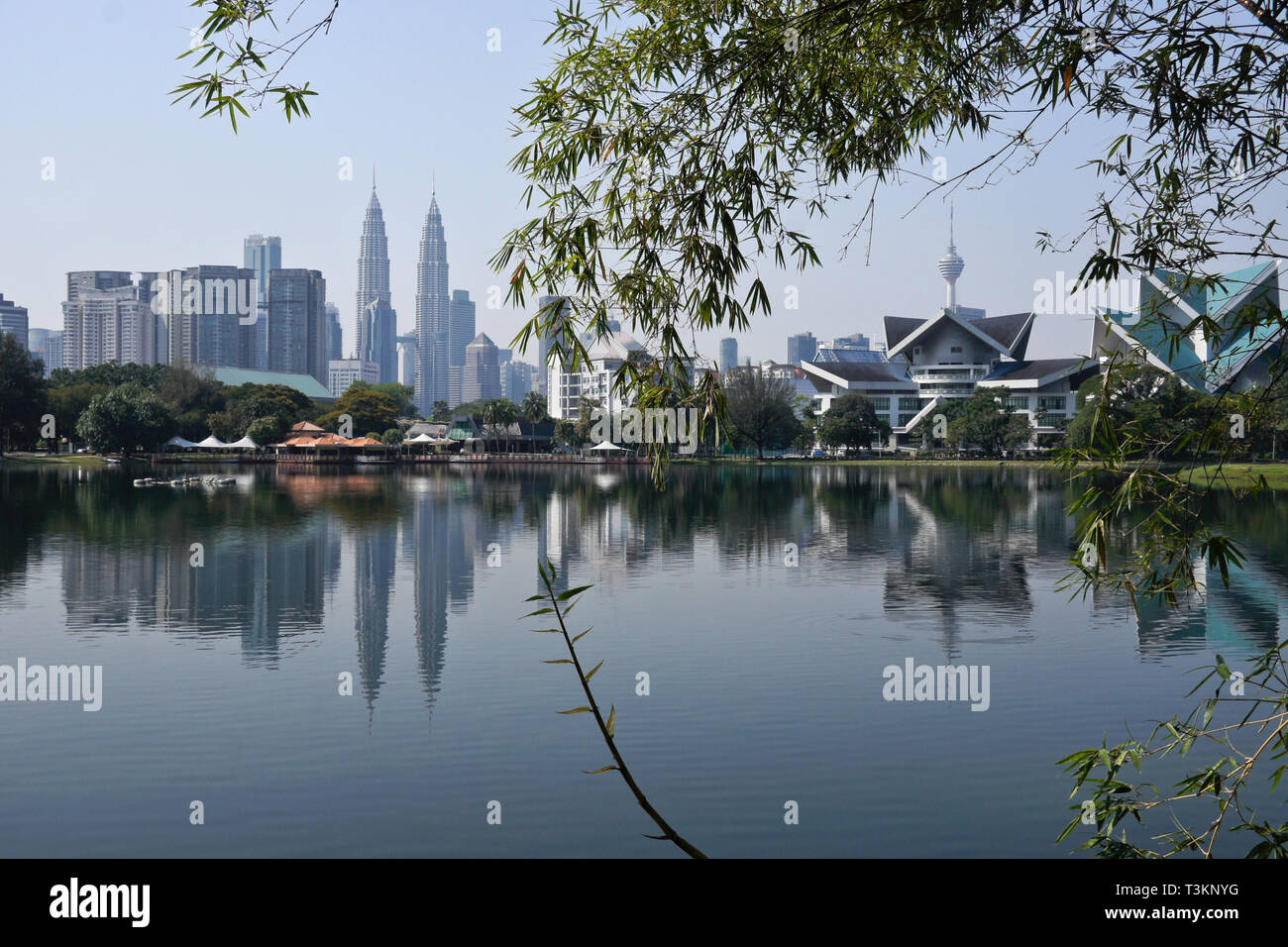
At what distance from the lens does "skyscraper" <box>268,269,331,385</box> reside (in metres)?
147

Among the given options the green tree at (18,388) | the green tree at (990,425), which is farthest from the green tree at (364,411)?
the green tree at (990,425)

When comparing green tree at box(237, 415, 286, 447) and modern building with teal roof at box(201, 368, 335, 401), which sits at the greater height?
modern building with teal roof at box(201, 368, 335, 401)

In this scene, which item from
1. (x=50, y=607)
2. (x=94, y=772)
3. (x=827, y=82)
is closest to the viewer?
(x=827, y=82)

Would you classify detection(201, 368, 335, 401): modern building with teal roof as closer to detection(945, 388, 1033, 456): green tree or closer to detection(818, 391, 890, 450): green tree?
detection(818, 391, 890, 450): green tree

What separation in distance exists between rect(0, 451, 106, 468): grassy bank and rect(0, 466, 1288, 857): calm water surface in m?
45.2

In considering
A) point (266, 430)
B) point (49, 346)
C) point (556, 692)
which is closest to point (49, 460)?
point (266, 430)

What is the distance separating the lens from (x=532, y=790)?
23.4 ft

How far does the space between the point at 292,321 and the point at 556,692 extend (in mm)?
148068

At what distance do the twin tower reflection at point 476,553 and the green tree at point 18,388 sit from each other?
2150cm

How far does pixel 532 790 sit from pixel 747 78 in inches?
204

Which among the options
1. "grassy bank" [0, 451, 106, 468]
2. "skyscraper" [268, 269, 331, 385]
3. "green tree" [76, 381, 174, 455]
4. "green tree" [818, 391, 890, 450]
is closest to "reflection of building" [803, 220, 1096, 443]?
"green tree" [818, 391, 890, 450]
